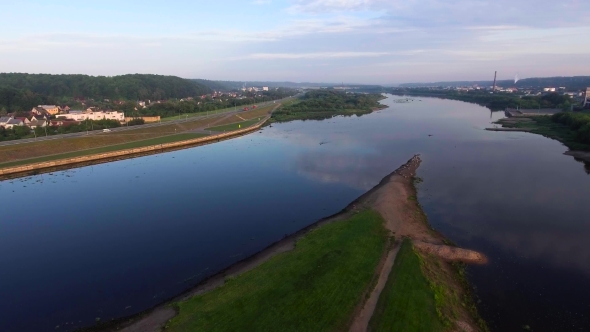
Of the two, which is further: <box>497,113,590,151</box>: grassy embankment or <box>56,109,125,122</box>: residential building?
<box>56,109,125,122</box>: residential building

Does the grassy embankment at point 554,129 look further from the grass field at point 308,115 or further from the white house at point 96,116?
the white house at point 96,116

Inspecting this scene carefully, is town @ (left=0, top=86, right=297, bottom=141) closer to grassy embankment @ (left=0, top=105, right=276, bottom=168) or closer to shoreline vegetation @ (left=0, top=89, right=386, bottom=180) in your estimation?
grassy embankment @ (left=0, top=105, right=276, bottom=168)

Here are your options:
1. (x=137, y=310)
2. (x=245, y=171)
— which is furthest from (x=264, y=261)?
(x=245, y=171)

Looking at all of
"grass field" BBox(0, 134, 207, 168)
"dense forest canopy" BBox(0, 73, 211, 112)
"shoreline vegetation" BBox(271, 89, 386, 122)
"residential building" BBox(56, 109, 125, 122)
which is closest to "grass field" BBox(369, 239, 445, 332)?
"grass field" BBox(0, 134, 207, 168)

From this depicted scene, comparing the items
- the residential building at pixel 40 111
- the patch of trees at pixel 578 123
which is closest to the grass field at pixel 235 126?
the residential building at pixel 40 111

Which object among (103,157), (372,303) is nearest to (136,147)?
(103,157)

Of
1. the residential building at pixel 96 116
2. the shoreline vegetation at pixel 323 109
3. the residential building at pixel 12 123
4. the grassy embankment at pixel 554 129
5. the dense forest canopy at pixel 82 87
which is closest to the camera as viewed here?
the grassy embankment at pixel 554 129

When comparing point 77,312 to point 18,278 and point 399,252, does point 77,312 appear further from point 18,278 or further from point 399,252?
point 399,252
